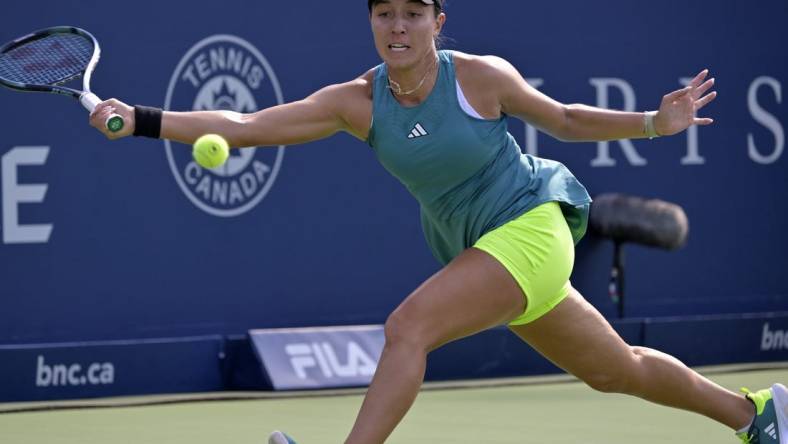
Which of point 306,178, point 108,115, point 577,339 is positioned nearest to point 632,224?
point 306,178

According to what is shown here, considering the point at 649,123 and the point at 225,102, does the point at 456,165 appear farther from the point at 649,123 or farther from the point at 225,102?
the point at 225,102

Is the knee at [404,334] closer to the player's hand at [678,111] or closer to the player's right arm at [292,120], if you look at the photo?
the player's right arm at [292,120]

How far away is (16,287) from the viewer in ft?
22.6

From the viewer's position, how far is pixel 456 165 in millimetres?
4215

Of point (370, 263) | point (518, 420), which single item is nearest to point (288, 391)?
point (370, 263)

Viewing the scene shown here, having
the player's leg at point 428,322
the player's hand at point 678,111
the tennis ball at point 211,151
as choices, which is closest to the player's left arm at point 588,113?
the player's hand at point 678,111

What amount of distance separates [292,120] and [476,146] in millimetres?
505

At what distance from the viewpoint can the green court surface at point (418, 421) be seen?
565 centimetres

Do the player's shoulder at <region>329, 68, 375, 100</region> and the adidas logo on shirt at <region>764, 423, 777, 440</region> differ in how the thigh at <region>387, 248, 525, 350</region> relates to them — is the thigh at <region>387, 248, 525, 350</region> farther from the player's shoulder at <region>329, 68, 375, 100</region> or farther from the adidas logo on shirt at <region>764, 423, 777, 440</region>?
the adidas logo on shirt at <region>764, 423, 777, 440</region>

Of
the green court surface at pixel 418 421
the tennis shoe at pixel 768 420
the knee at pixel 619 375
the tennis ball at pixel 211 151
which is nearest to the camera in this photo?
the tennis ball at pixel 211 151

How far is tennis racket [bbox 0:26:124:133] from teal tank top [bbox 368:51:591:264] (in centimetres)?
99

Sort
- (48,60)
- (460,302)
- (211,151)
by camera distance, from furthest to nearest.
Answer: (48,60)
(460,302)
(211,151)

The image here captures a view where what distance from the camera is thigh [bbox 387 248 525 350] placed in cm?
397

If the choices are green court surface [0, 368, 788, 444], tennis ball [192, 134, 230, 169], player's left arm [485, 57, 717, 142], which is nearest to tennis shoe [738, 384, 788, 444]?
green court surface [0, 368, 788, 444]
